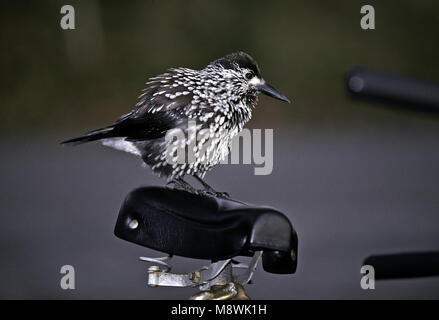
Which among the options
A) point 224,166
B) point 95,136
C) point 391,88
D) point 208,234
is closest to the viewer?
point 391,88

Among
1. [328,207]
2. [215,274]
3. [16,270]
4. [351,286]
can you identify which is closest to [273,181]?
[328,207]

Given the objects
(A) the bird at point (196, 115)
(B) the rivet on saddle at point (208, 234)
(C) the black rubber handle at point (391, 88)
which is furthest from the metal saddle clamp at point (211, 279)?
(C) the black rubber handle at point (391, 88)

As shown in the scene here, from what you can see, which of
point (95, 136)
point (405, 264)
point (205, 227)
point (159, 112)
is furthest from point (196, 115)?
point (405, 264)

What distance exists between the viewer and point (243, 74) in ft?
3.30

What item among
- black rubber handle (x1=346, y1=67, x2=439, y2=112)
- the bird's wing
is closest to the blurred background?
the bird's wing

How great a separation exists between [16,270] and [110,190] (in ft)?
1.19

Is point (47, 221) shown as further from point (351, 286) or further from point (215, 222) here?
point (215, 222)

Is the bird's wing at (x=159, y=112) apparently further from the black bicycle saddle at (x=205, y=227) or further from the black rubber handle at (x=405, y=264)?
the black rubber handle at (x=405, y=264)

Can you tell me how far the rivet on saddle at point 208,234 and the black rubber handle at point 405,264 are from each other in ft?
1.05

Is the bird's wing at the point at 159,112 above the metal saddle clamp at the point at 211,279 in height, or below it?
above

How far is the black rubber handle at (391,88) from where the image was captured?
36 centimetres

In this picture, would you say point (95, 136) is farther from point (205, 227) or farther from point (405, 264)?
point (405, 264)

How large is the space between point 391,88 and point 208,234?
0.46 metres

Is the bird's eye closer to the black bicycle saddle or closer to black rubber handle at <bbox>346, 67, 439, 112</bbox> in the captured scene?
the black bicycle saddle
